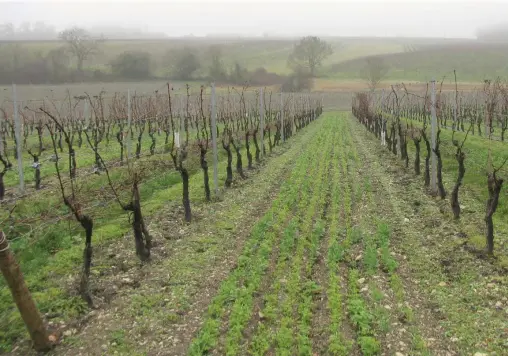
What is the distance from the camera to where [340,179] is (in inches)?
525

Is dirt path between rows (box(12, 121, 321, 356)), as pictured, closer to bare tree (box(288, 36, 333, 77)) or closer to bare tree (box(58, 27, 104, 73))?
bare tree (box(58, 27, 104, 73))

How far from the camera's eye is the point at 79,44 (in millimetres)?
72812

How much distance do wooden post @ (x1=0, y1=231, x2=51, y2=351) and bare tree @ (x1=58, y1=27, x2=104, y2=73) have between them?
2734 inches

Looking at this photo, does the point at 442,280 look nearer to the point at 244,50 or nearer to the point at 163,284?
the point at 163,284

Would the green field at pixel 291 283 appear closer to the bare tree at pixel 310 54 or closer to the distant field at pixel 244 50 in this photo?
the distant field at pixel 244 50

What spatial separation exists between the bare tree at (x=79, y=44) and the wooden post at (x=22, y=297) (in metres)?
69.4

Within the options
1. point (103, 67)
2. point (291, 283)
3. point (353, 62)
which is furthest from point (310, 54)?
point (291, 283)

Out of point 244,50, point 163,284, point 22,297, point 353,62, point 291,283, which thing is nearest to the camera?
point 22,297

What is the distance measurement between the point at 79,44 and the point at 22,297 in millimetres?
76800

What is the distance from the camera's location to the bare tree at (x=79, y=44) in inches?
2781

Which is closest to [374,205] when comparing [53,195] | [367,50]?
[53,195]

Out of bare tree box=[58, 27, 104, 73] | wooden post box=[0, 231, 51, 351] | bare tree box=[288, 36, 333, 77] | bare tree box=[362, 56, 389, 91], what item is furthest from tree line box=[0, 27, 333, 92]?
wooden post box=[0, 231, 51, 351]

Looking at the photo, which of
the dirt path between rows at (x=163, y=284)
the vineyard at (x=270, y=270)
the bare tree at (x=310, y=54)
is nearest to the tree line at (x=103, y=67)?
the bare tree at (x=310, y=54)

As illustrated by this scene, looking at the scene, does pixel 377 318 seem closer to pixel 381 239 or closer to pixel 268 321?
pixel 268 321
